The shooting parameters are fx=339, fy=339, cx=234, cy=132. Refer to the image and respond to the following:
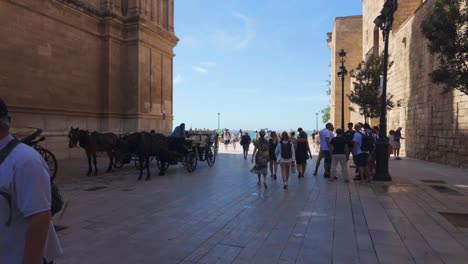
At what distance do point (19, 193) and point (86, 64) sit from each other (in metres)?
19.7

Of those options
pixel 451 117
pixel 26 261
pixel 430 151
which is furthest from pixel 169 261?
pixel 430 151

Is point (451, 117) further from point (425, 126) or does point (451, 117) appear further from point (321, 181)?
point (321, 181)

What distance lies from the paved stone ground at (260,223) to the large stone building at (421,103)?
18.4 feet

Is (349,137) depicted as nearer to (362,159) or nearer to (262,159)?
(362,159)

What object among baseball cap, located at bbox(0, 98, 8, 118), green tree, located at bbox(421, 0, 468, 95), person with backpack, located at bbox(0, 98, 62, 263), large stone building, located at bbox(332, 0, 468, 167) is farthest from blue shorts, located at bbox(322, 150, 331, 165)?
baseball cap, located at bbox(0, 98, 8, 118)

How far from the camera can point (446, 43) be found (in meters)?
9.83

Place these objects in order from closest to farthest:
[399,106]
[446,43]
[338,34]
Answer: [446,43] → [399,106] → [338,34]

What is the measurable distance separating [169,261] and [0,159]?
2879 mm

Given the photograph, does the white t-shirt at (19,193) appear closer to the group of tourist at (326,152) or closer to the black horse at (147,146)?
the group of tourist at (326,152)

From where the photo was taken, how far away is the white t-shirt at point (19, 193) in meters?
1.74

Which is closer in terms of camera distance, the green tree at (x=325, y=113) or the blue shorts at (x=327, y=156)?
the blue shorts at (x=327, y=156)

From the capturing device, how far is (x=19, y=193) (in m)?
1.75

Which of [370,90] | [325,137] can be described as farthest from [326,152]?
[370,90]

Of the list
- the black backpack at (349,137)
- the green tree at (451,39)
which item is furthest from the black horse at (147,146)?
the green tree at (451,39)
